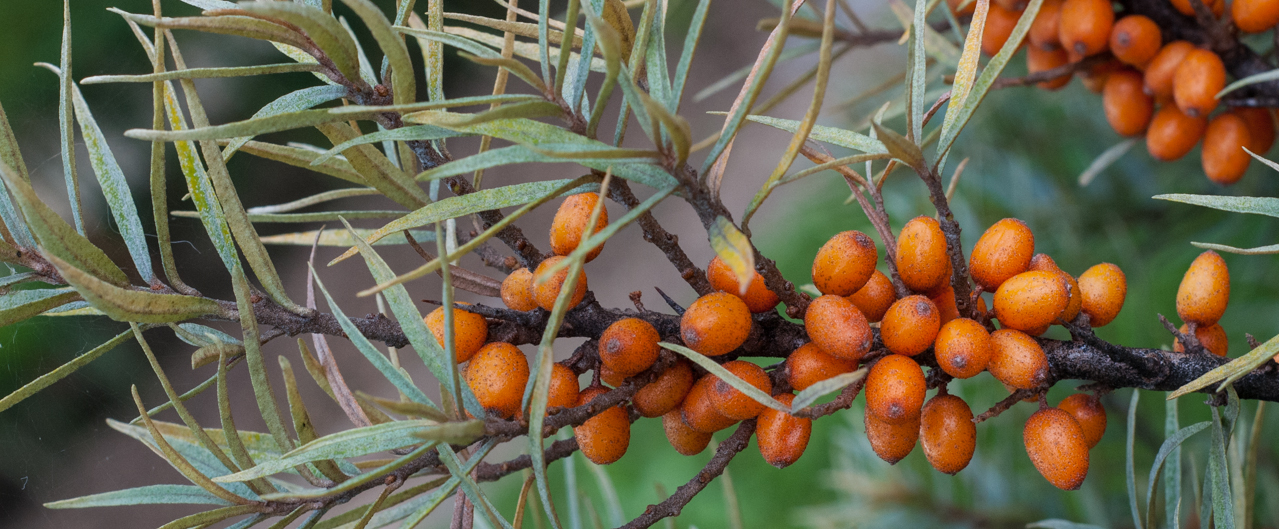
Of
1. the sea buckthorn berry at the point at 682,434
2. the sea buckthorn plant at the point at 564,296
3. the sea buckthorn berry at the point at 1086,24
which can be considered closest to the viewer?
the sea buckthorn plant at the point at 564,296

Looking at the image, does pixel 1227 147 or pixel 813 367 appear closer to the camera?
pixel 813 367

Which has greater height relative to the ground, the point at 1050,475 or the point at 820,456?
the point at 1050,475

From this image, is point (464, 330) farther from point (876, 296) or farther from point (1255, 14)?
point (1255, 14)

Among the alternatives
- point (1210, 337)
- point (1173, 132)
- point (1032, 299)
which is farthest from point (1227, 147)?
point (1032, 299)

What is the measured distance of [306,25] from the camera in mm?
237

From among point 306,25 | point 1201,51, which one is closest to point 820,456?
point 1201,51

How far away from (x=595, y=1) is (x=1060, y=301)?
22cm

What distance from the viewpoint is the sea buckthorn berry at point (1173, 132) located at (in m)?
0.49

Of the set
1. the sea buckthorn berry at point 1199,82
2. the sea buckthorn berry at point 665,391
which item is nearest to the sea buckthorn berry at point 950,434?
the sea buckthorn berry at point 665,391

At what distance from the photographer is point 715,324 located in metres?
0.29

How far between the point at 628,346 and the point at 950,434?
0.14 m

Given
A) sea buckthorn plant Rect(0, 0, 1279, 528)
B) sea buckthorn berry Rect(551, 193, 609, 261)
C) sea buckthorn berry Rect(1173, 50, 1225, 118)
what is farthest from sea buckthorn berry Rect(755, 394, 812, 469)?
sea buckthorn berry Rect(1173, 50, 1225, 118)

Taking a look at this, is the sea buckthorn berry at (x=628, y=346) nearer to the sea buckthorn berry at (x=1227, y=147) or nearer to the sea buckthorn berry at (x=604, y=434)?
the sea buckthorn berry at (x=604, y=434)

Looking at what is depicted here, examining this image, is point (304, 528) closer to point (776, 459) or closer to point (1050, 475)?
point (776, 459)
